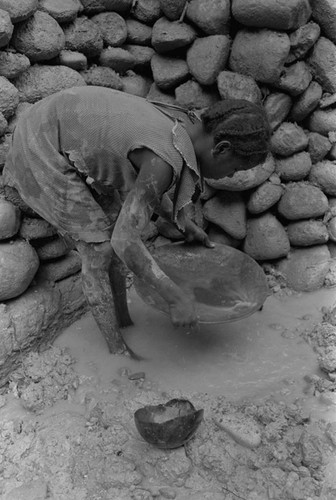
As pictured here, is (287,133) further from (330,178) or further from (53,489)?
(53,489)

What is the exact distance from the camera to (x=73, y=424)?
200 cm

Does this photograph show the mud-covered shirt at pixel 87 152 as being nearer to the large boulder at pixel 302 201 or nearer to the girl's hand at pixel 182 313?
the girl's hand at pixel 182 313

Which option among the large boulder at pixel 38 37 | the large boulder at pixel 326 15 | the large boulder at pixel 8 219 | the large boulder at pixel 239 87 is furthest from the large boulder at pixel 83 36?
the large boulder at pixel 326 15

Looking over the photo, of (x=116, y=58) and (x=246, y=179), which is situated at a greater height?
(x=116, y=58)

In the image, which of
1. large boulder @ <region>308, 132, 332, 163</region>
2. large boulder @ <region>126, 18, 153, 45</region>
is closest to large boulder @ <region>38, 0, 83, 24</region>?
large boulder @ <region>126, 18, 153, 45</region>

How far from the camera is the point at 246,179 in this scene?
2684mm

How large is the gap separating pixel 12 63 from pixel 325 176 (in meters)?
1.68

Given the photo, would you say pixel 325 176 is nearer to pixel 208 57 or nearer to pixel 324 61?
pixel 324 61

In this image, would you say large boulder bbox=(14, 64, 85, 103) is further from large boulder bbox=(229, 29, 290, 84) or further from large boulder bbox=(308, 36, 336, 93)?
large boulder bbox=(308, 36, 336, 93)

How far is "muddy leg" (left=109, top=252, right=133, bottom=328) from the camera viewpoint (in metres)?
2.37

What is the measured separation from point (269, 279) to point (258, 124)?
126cm

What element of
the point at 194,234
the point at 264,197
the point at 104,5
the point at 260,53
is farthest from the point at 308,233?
the point at 104,5

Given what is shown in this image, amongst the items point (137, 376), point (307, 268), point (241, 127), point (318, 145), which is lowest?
point (137, 376)

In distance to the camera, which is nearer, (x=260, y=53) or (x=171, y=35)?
(x=260, y=53)
